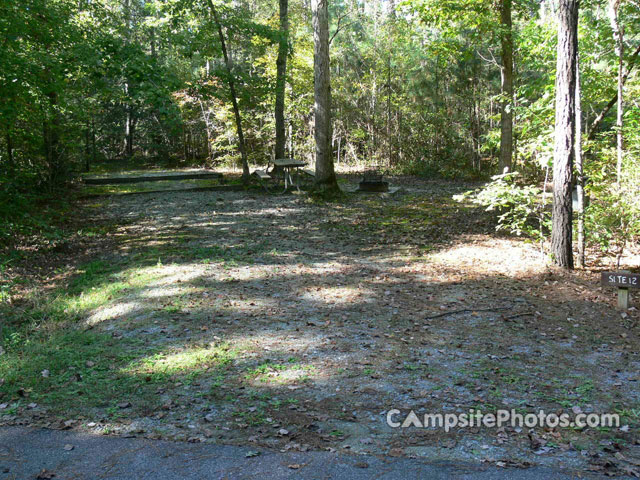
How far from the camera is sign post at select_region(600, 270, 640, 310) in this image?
16.3 ft

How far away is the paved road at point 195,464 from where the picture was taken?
8.61 ft

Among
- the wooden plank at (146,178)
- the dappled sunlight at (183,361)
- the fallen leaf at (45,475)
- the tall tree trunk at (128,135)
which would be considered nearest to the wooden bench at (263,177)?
the wooden plank at (146,178)

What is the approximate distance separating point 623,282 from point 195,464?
4.41 metres

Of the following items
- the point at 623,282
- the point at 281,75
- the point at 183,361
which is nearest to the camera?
the point at 183,361

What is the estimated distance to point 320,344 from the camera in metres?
4.40

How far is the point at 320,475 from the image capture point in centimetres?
262

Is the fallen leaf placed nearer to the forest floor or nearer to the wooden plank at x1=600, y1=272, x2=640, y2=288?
the forest floor

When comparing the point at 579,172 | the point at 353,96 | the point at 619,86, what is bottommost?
the point at 579,172

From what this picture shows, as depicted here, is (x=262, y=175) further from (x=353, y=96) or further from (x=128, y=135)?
(x=128, y=135)

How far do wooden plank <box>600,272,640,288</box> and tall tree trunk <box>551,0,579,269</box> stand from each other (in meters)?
1.20

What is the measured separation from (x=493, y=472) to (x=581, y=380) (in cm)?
152

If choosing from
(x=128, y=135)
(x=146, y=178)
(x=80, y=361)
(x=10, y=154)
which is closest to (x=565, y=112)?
(x=80, y=361)

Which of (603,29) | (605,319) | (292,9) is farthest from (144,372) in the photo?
(292,9)

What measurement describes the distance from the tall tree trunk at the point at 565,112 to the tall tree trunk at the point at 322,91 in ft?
20.7
